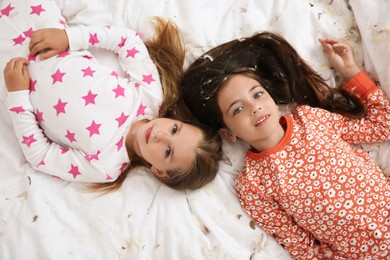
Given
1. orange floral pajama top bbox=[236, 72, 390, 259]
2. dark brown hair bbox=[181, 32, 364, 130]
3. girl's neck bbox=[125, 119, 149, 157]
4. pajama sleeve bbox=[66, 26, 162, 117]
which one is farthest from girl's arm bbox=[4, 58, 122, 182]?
orange floral pajama top bbox=[236, 72, 390, 259]

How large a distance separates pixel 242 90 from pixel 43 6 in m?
0.76

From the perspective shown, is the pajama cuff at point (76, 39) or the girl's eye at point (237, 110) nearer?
the girl's eye at point (237, 110)

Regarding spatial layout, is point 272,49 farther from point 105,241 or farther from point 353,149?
point 105,241

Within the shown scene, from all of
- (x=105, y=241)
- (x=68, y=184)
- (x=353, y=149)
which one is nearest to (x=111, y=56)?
(x=68, y=184)

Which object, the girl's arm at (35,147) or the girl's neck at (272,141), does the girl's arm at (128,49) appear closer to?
the girl's arm at (35,147)

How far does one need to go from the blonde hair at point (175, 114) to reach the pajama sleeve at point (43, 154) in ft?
0.23

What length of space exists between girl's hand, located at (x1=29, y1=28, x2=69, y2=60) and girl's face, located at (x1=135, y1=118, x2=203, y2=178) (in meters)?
0.39

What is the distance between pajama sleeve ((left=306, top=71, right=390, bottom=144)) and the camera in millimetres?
1320

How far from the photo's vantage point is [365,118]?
53.4 inches

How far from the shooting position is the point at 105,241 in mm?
1248

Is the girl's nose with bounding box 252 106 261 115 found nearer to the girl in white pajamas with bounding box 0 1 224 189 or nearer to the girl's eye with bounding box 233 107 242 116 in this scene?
the girl's eye with bounding box 233 107 242 116

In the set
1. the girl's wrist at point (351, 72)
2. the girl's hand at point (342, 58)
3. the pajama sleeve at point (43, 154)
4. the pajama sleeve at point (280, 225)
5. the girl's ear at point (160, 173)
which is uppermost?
the girl's hand at point (342, 58)

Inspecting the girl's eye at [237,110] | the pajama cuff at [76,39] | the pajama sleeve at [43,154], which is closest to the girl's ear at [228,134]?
the girl's eye at [237,110]

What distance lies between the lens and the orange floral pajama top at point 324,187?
1.22 metres
